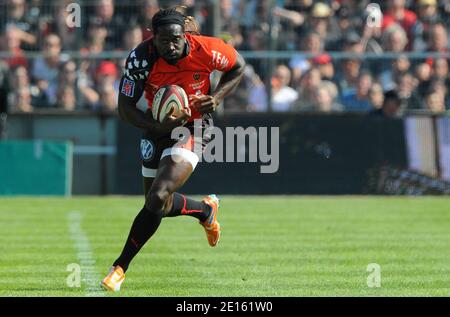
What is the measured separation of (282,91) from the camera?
67.7 ft

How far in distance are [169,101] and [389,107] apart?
36.9 ft

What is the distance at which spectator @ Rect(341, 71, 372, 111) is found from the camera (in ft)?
67.3

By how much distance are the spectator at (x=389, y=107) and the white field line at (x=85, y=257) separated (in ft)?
20.9

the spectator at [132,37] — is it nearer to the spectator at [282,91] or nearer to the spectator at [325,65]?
the spectator at [282,91]

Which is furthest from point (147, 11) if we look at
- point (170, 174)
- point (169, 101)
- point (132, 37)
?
point (170, 174)

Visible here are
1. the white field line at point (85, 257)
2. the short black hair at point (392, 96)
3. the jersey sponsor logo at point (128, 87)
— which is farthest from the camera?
the short black hair at point (392, 96)

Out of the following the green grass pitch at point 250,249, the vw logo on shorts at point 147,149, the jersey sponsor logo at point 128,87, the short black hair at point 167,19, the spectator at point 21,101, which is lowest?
the green grass pitch at point 250,249

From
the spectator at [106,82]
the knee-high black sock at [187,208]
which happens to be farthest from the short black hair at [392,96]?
the knee-high black sock at [187,208]

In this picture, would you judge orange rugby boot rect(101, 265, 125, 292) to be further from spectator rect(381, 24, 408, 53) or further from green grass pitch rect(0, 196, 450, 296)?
spectator rect(381, 24, 408, 53)

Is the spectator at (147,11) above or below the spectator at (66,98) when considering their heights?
above

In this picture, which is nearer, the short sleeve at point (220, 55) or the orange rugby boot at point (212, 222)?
the short sleeve at point (220, 55)

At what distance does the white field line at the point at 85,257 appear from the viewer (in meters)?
8.93

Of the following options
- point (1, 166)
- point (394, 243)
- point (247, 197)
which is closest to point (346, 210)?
point (247, 197)

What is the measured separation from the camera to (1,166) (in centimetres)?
1975
